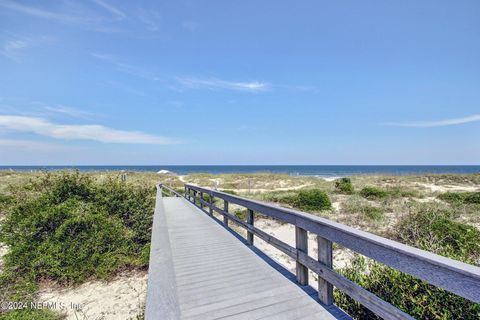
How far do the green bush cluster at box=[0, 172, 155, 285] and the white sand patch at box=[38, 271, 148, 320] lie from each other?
320mm

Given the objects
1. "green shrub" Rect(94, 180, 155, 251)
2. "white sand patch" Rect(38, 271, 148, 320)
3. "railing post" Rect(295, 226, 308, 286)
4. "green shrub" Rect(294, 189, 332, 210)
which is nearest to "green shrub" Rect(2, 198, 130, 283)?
"white sand patch" Rect(38, 271, 148, 320)

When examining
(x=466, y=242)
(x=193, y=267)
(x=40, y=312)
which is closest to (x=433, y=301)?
(x=193, y=267)

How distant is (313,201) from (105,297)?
9.28 metres

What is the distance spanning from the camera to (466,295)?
1465mm

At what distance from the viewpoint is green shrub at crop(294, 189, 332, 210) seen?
1209 centimetres

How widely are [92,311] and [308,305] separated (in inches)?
175

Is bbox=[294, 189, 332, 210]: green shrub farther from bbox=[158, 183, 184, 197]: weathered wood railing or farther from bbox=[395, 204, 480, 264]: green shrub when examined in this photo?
bbox=[158, 183, 184, 197]: weathered wood railing

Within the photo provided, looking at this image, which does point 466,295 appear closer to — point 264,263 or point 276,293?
point 276,293

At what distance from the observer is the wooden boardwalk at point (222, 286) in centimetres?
208

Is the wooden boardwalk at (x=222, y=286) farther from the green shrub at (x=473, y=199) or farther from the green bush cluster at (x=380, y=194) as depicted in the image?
the green shrub at (x=473, y=199)

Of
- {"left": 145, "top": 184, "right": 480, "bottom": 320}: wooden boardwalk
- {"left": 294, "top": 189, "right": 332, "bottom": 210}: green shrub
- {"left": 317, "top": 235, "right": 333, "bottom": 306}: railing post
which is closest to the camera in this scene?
{"left": 145, "top": 184, "right": 480, "bottom": 320}: wooden boardwalk

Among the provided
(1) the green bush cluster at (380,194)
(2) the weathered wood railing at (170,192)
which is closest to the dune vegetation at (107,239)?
(2) the weathered wood railing at (170,192)

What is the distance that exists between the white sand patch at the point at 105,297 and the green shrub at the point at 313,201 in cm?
807

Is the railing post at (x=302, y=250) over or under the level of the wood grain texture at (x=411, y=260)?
under
